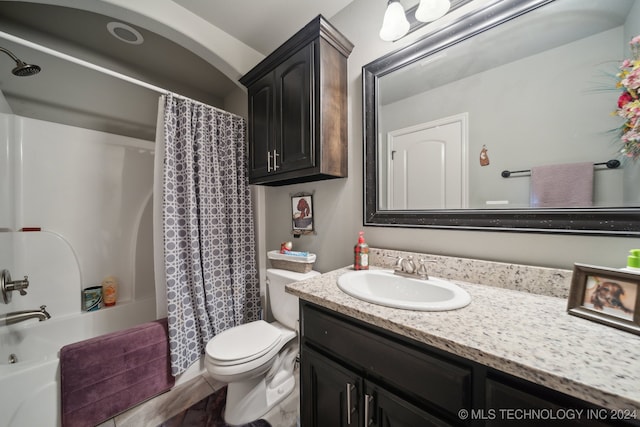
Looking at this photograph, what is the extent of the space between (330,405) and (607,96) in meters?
1.45

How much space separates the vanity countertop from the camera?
1.34 ft

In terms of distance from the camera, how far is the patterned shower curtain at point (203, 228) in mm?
1493

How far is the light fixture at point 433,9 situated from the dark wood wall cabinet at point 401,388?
4.23 feet

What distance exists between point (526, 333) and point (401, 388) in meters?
0.36

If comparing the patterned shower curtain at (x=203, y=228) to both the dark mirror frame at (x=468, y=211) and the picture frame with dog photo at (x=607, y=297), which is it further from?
the picture frame with dog photo at (x=607, y=297)

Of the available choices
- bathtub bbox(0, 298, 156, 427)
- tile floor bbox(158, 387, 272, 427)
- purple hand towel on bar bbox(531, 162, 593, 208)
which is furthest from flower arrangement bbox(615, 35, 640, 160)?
bathtub bbox(0, 298, 156, 427)

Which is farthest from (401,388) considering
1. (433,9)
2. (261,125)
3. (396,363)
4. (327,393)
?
(261,125)

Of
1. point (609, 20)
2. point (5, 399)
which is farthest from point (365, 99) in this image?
point (5, 399)

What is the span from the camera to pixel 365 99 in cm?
130

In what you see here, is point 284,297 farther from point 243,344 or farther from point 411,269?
point 411,269

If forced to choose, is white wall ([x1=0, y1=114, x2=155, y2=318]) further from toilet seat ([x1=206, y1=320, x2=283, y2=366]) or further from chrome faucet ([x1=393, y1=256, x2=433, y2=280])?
chrome faucet ([x1=393, y1=256, x2=433, y2=280])

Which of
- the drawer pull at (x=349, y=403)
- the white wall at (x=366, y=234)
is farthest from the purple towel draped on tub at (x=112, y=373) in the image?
the drawer pull at (x=349, y=403)

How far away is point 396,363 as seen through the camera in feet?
2.13

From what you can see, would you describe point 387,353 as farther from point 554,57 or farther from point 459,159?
point 554,57
